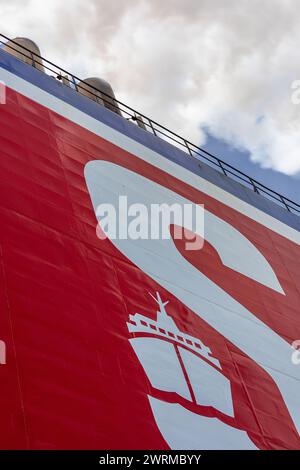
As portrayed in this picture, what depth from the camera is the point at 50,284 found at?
6.25 metres

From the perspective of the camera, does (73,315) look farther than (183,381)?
No

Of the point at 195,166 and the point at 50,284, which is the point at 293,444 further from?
the point at 195,166

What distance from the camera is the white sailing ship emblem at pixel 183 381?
618cm

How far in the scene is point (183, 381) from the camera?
6.79m

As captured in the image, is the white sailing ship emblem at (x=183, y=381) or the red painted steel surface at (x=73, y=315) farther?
the white sailing ship emblem at (x=183, y=381)

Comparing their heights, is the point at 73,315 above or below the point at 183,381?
above

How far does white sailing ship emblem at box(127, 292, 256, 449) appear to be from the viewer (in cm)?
618

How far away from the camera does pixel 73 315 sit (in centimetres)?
619

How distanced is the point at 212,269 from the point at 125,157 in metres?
2.37

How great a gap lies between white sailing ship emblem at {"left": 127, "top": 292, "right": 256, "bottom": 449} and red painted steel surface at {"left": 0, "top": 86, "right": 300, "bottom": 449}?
119mm

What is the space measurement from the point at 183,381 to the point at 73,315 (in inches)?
61.4

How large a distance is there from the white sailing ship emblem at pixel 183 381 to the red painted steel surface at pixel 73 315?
12 centimetres

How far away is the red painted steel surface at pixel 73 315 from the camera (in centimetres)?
520
